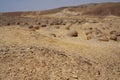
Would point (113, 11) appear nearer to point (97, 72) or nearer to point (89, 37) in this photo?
point (89, 37)

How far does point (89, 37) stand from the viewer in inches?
727

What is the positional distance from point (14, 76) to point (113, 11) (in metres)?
66.5

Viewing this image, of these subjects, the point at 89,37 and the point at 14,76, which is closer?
the point at 14,76

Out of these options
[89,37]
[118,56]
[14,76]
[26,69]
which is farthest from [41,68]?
[89,37]

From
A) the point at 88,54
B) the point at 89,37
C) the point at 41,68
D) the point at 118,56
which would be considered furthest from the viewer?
the point at 89,37

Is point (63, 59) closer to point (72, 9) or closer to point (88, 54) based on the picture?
point (88, 54)

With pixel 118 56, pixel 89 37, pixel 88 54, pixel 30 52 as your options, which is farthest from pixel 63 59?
pixel 89 37

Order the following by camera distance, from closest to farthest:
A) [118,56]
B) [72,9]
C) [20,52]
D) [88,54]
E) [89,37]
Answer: [20,52], [88,54], [118,56], [89,37], [72,9]

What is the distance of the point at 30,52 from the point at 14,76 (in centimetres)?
150

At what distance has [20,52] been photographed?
27.4 feet

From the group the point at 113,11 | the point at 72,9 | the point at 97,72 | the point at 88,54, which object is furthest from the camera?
the point at 72,9

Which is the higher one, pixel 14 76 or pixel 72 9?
pixel 14 76

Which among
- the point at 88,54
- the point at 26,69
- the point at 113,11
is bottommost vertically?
the point at 113,11

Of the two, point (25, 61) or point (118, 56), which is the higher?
point (25, 61)
